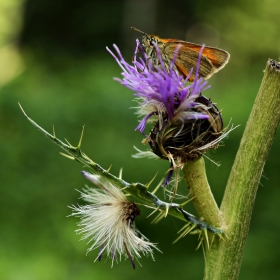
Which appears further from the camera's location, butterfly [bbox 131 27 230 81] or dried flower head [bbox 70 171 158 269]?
butterfly [bbox 131 27 230 81]

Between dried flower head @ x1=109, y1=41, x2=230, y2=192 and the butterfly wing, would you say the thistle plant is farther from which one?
the butterfly wing

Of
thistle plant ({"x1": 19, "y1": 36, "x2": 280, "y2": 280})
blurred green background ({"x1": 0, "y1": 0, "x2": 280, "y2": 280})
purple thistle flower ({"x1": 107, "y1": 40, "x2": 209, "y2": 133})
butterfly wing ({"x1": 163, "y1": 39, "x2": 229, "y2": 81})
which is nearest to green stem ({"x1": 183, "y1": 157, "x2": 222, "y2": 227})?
thistle plant ({"x1": 19, "y1": 36, "x2": 280, "y2": 280})

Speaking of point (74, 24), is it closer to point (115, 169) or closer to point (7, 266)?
point (115, 169)

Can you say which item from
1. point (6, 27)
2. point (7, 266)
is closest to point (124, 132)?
point (7, 266)

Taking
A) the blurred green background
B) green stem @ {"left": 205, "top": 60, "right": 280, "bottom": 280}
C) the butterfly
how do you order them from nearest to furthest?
green stem @ {"left": 205, "top": 60, "right": 280, "bottom": 280} → the butterfly → the blurred green background

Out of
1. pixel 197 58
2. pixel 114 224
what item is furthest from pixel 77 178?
pixel 114 224

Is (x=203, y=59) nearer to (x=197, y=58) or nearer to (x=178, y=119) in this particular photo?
(x=197, y=58)

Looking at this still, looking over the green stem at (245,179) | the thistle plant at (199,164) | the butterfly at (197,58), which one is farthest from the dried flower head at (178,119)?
the butterfly at (197,58)

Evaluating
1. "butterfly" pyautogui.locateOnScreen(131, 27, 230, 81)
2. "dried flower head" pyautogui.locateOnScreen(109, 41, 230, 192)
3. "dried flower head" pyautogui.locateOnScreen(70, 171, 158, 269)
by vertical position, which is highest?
"butterfly" pyautogui.locateOnScreen(131, 27, 230, 81)
